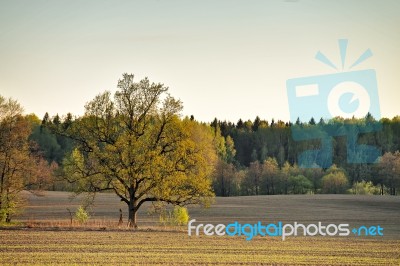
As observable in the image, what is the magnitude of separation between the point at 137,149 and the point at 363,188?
72.8 meters

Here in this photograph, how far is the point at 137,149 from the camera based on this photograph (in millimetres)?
42406

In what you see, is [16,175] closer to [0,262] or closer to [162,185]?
[162,185]

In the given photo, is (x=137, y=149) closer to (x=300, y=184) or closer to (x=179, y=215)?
(x=179, y=215)

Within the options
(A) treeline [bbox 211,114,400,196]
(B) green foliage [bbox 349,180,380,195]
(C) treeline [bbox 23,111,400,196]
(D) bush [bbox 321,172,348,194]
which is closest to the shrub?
(C) treeline [bbox 23,111,400,196]

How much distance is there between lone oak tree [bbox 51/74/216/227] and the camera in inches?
1671

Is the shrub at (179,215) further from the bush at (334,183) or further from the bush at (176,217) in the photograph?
the bush at (334,183)

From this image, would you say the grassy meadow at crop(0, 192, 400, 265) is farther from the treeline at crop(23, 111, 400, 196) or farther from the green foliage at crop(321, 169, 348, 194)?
the green foliage at crop(321, 169, 348, 194)

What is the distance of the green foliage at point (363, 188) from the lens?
342 feet

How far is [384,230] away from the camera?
4528cm

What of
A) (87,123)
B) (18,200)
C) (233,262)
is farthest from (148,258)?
(18,200)

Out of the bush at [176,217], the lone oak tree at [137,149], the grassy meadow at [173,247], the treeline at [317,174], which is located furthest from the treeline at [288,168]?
the grassy meadow at [173,247]

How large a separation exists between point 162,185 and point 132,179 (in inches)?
106

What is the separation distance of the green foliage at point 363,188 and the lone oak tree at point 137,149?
222 feet

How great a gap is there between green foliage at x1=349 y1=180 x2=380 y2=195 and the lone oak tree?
67.5 metres
